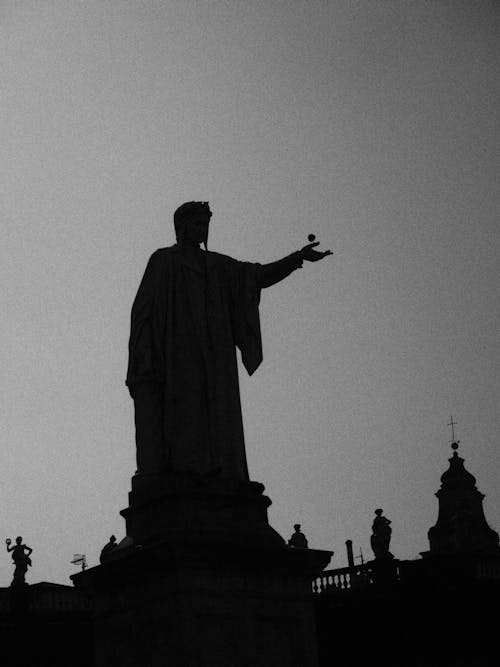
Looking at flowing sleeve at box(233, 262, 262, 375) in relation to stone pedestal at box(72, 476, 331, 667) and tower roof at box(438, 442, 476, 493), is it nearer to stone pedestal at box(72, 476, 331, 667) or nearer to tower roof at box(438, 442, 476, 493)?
stone pedestal at box(72, 476, 331, 667)

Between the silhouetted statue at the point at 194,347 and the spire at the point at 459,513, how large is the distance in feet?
230

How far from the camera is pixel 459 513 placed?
85000mm

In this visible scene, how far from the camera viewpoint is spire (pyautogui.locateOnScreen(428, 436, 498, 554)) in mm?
84125

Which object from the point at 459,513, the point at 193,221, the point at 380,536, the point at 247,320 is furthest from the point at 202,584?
the point at 459,513

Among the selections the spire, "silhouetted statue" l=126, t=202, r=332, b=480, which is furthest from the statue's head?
the spire

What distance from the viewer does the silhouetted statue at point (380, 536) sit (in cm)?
4350

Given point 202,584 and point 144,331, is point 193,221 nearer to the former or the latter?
point 144,331

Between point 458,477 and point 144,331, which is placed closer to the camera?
point 144,331

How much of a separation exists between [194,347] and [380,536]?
30142 millimetres

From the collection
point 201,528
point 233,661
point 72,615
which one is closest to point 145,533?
point 201,528

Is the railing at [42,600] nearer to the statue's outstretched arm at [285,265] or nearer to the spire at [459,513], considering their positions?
the statue's outstretched arm at [285,265]

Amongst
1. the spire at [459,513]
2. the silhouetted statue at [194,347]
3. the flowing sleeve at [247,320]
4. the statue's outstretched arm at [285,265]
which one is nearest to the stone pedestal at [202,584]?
the silhouetted statue at [194,347]

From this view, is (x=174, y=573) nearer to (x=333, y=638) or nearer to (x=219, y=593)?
(x=219, y=593)

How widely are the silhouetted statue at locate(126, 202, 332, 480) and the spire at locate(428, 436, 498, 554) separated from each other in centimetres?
7025
